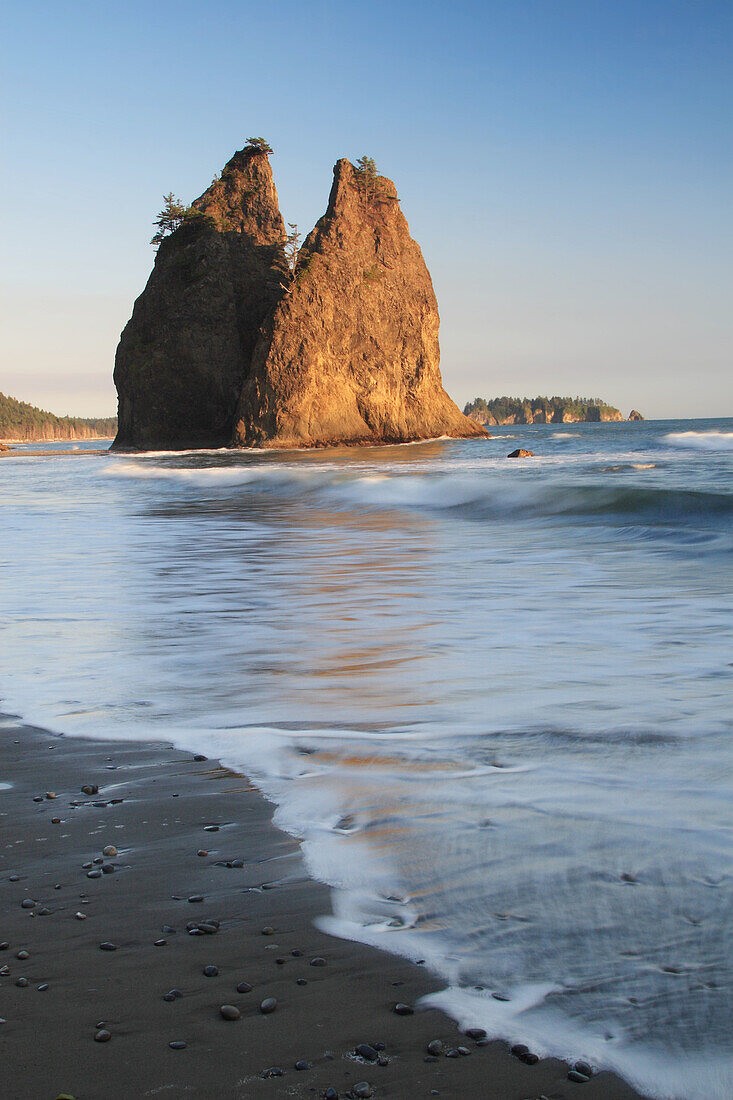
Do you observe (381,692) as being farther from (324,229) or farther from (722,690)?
(324,229)

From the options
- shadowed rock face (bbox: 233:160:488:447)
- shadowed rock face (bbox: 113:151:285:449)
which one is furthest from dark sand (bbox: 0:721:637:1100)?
shadowed rock face (bbox: 113:151:285:449)

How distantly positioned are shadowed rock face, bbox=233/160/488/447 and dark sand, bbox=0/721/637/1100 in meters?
51.1

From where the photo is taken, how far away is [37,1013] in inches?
58.6

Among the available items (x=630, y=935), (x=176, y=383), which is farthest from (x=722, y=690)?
(x=176, y=383)

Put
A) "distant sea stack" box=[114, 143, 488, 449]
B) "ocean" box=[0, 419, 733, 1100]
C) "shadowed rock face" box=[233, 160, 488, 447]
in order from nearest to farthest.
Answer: "ocean" box=[0, 419, 733, 1100]
"shadowed rock face" box=[233, 160, 488, 447]
"distant sea stack" box=[114, 143, 488, 449]

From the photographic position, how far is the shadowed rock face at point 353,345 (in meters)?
53.7

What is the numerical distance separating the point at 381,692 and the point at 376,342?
5902 centimetres

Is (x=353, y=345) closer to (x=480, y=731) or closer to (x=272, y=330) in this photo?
(x=272, y=330)

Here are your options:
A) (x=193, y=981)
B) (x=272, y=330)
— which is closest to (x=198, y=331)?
(x=272, y=330)

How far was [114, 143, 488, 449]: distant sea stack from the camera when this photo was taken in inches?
2144

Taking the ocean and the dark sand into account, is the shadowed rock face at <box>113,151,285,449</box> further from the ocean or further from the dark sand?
the dark sand

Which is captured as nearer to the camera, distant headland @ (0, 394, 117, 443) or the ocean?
the ocean

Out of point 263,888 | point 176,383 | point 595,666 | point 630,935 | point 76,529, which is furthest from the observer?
point 176,383

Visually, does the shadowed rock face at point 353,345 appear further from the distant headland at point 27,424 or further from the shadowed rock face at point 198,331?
the distant headland at point 27,424
